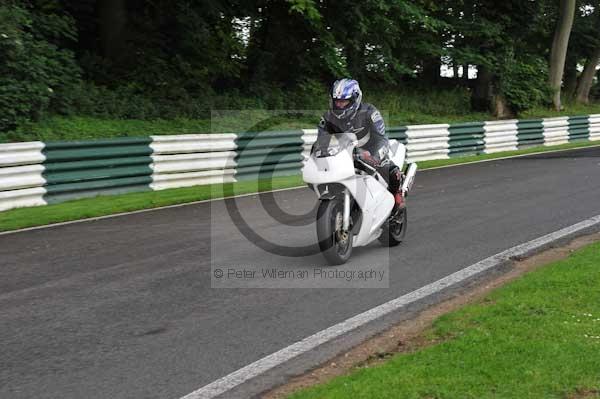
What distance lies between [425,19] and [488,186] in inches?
424

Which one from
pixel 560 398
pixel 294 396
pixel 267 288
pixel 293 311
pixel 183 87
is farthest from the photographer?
pixel 183 87

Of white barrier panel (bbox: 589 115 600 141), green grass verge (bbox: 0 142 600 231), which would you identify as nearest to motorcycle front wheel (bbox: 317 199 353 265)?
green grass verge (bbox: 0 142 600 231)

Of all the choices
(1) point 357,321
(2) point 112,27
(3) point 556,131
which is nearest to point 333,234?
(1) point 357,321

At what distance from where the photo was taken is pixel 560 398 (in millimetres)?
4023

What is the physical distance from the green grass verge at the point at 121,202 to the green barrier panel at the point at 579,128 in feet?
49.9

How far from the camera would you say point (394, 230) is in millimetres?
A: 8727

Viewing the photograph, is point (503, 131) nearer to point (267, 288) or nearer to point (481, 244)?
point (481, 244)

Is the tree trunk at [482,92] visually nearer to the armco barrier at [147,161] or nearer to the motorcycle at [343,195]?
the armco barrier at [147,161]

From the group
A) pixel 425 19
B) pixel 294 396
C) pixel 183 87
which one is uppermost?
pixel 425 19

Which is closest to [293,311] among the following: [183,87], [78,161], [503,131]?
[78,161]

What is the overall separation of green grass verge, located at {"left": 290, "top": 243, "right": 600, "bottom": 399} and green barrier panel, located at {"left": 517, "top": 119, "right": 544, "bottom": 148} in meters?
19.2

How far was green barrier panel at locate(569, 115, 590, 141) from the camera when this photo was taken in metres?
27.4

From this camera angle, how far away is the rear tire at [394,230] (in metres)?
8.58

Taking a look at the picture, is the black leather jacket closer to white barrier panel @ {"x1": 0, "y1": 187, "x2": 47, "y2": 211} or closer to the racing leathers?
the racing leathers
